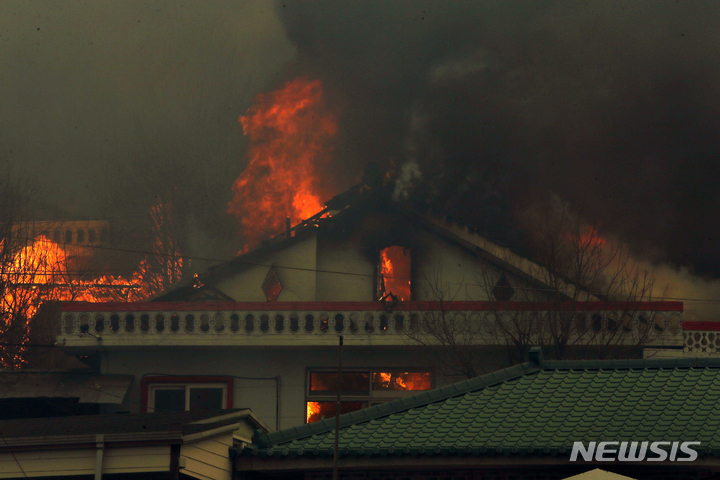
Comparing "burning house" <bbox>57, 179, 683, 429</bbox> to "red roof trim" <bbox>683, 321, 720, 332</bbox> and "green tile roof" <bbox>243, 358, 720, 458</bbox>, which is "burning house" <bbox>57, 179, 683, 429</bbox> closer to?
"red roof trim" <bbox>683, 321, 720, 332</bbox>

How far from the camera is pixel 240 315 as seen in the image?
55.0ft

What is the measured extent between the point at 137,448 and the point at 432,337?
869 cm

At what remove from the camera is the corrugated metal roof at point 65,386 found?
15758 millimetres

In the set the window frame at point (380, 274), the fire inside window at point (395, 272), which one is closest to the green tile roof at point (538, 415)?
the window frame at point (380, 274)

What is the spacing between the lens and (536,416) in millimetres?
9859

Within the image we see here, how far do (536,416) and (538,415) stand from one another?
3cm

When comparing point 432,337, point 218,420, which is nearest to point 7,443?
point 218,420

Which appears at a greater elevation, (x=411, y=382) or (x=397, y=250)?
(x=397, y=250)

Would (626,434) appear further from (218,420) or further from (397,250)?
(397,250)

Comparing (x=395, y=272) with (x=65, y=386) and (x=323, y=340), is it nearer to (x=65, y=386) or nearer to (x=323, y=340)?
(x=323, y=340)

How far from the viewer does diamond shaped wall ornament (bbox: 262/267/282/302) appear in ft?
64.6

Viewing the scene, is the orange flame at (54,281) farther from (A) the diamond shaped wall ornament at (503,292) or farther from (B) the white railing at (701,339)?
(B) the white railing at (701,339)

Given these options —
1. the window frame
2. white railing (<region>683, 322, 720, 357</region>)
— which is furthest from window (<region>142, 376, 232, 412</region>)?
white railing (<region>683, 322, 720, 357</region>)

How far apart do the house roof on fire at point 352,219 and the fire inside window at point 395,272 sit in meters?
0.92
